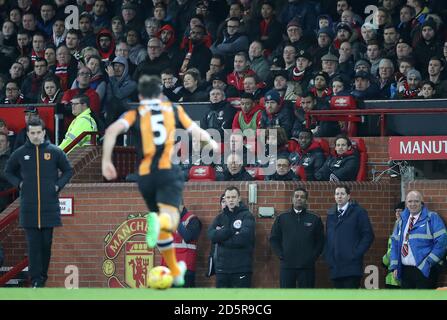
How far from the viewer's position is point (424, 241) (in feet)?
52.3

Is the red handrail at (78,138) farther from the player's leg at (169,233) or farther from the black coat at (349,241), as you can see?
the player's leg at (169,233)

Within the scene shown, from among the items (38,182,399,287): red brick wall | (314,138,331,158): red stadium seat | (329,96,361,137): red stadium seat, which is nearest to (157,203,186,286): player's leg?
(38,182,399,287): red brick wall

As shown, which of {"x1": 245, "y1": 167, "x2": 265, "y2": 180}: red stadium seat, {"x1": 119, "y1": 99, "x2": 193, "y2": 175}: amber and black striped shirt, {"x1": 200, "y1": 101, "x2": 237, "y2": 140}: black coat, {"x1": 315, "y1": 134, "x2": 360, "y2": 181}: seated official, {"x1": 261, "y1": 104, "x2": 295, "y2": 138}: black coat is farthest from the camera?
{"x1": 200, "y1": 101, "x2": 237, "y2": 140}: black coat

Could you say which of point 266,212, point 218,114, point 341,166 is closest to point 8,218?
point 218,114

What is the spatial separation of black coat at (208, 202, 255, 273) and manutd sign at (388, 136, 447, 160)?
7.23 feet

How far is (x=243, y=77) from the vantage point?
19.2 metres

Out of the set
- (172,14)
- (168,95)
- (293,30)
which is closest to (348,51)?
(293,30)

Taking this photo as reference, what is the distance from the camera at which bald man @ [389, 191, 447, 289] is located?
15.9 metres

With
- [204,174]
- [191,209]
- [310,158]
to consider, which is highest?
[310,158]

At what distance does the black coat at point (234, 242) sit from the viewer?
1651 centimetres

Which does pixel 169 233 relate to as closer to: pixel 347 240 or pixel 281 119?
pixel 347 240

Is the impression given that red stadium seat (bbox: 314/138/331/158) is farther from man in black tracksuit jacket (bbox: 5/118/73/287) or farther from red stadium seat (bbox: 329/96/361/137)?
man in black tracksuit jacket (bbox: 5/118/73/287)

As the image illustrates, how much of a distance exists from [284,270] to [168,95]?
169 inches

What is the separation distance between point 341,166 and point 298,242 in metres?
1.50
